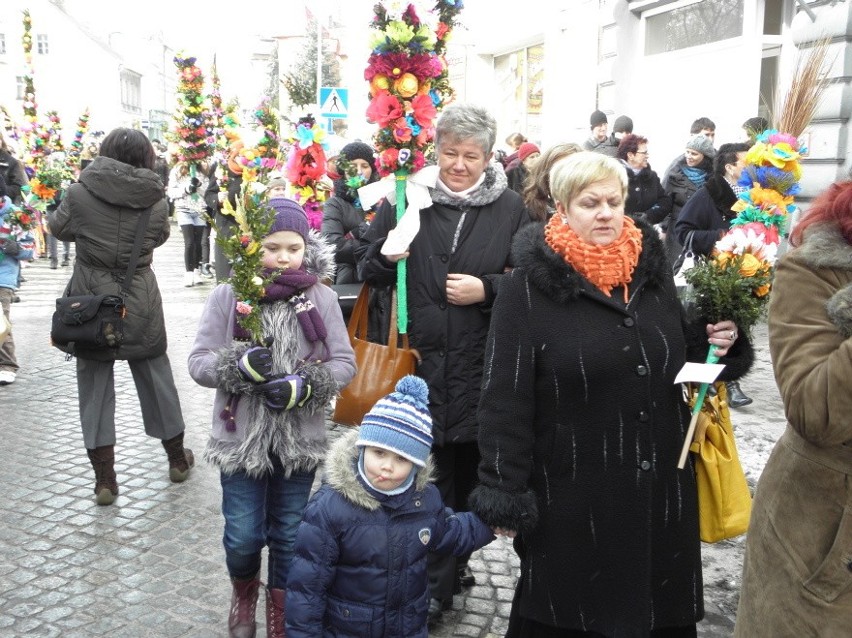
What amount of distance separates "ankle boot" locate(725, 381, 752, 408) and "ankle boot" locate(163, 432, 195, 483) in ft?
13.4

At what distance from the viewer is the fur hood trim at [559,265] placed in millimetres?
2699

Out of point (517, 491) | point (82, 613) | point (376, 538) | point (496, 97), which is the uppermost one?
point (496, 97)

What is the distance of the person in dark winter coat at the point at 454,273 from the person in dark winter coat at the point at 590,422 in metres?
0.86

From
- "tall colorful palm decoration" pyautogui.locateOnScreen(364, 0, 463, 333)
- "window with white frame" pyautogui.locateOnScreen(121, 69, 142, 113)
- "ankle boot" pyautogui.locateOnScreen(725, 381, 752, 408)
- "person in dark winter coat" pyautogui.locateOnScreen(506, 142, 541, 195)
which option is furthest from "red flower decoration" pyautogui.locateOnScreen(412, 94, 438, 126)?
"window with white frame" pyautogui.locateOnScreen(121, 69, 142, 113)

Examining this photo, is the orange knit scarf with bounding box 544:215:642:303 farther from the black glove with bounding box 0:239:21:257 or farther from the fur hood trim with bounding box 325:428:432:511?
the black glove with bounding box 0:239:21:257

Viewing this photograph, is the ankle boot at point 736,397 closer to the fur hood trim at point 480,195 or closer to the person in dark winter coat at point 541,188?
the person in dark winter coat at point 541,188

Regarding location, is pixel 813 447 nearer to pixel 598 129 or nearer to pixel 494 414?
pixel 494 414

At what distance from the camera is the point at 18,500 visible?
5234 mm

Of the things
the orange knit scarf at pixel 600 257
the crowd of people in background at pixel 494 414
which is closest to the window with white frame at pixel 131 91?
the crowd of people in background at pixel 494 414

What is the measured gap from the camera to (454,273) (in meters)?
3.70

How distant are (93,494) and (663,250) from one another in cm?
388

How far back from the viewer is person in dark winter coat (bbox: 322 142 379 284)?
22.1 feet

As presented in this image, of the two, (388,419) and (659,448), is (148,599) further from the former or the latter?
(659,448)

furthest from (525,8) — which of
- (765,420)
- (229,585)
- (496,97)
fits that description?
(229,585)
